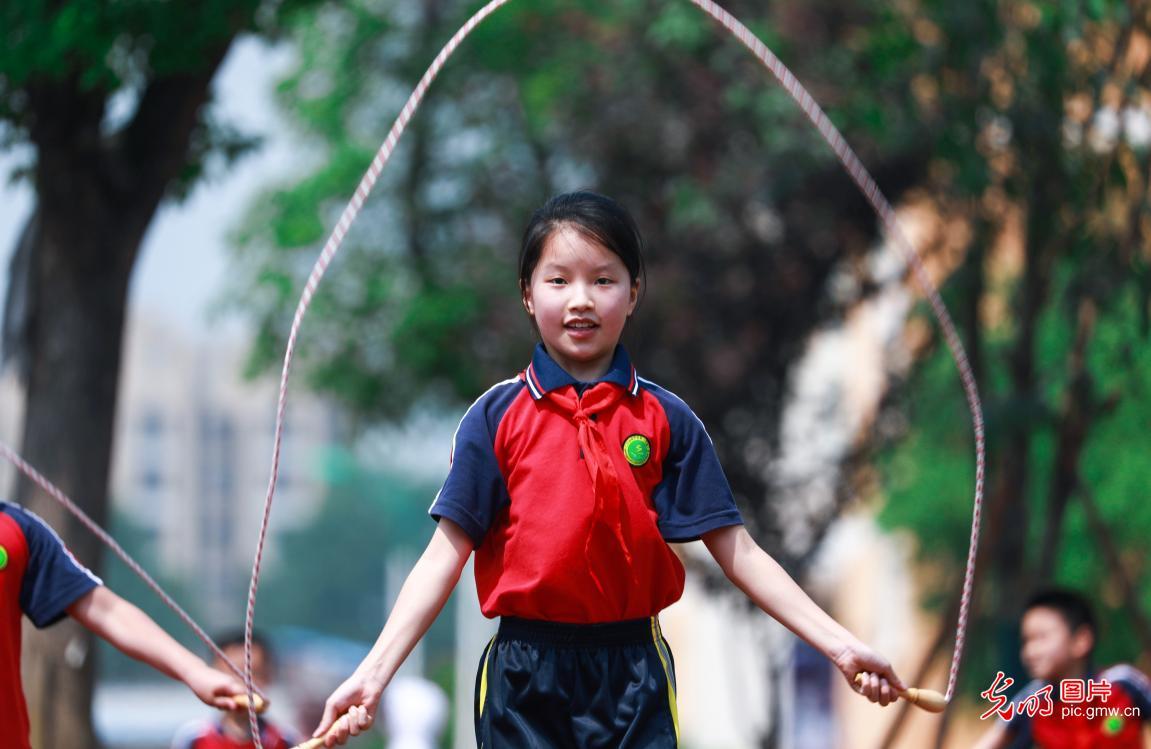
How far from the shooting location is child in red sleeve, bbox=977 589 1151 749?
20.7 feet

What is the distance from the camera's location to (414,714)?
12.9 meters

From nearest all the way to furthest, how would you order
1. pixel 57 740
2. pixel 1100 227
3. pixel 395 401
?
1. pixel 57 740
2. pixel 1100 227
3. pixel 395 401

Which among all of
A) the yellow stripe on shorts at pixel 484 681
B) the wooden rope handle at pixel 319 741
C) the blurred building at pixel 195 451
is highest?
the blurred building at pixel 195 451

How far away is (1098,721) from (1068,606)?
0.50m

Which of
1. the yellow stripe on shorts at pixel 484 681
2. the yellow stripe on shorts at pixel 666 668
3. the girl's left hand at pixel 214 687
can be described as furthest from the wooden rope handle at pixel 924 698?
the girl's left hand at pixel 214 687

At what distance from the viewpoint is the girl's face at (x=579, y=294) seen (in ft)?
12.9

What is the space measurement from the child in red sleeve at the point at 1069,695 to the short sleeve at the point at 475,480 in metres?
3.08

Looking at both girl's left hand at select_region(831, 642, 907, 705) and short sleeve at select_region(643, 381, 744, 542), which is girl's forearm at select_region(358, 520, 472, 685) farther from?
girl's left hand at select_region(831, 642, 907, 705)

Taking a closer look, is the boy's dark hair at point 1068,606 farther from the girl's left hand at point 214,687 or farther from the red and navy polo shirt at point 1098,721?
the girl's left hand at point 214,687

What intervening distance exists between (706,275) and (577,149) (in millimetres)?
1661

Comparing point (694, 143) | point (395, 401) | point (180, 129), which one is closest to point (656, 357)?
point (694, 143)

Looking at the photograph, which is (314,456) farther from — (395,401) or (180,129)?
A: (180,129)

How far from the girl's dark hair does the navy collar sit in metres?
0.18

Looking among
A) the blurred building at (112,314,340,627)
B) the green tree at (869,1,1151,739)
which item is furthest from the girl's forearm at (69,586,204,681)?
the blurred building at (112,314,340,627)
